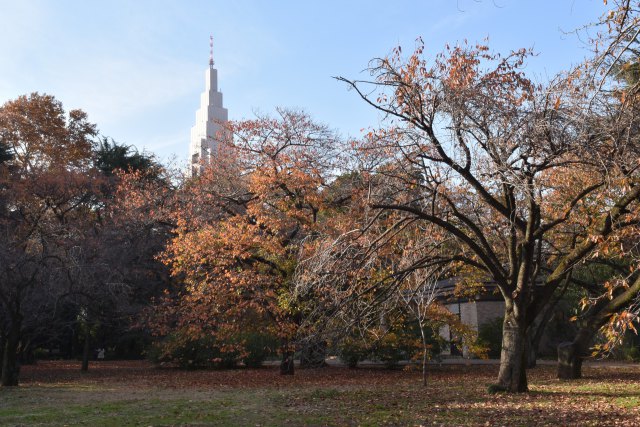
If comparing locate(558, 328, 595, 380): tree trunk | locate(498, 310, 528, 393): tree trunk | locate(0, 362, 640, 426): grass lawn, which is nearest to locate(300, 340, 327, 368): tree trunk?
locate(0, 362, 640, 426): grass lawn

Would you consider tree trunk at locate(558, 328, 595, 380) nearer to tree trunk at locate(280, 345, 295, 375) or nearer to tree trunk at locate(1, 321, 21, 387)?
tree trunk at locate(280, 345, 295, 375)

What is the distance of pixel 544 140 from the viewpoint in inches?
444

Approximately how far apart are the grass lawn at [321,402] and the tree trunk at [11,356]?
46 centimetres

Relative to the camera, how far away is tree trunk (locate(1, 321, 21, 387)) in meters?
17.9

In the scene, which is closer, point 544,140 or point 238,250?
point 544,140

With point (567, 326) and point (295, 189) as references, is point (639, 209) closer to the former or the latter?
point (295, 189)

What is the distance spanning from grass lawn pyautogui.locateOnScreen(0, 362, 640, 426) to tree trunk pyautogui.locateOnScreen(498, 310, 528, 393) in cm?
53

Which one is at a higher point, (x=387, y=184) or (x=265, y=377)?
(x=387, y=184)

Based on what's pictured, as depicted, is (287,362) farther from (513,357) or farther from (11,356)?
(513,357)

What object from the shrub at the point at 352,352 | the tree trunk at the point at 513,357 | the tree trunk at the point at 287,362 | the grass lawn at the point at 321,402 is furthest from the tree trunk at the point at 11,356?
the tree trunk at the point at 513,357

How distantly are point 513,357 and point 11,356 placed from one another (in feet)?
44.9

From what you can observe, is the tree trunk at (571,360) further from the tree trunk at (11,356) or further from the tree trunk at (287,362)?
the tree trunk at (11,356)

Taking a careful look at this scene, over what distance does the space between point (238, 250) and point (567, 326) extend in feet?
66.3

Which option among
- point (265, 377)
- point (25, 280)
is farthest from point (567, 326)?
point (25, 280)
